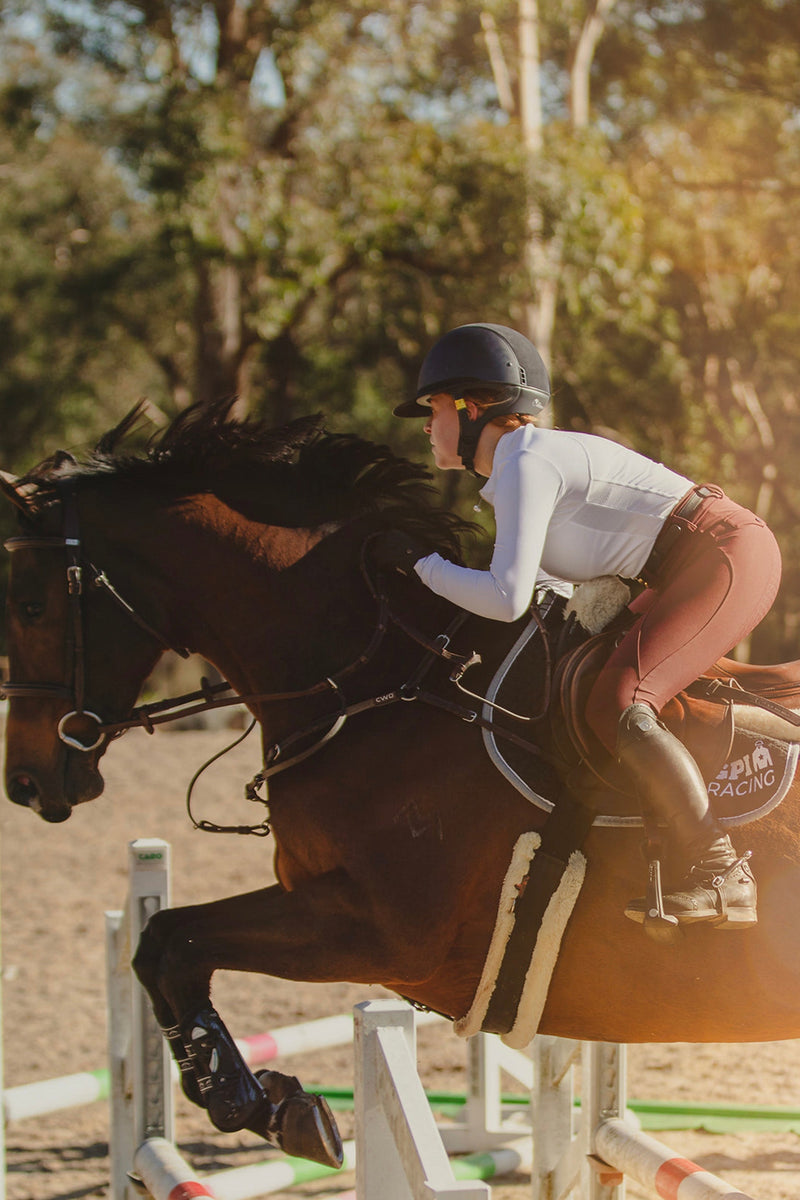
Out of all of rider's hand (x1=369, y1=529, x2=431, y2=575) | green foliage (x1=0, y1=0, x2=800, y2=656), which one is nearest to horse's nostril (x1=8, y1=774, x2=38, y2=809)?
rider's hand (x1=369, y1=529, x2=431, y2=575)

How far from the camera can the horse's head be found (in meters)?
3.20

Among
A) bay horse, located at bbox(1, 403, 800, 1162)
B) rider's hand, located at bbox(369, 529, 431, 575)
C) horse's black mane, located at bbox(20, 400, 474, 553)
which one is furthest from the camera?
horse's black mane, located at bbox(20, 400, 474, 553)

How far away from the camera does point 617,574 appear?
2992 millimetres

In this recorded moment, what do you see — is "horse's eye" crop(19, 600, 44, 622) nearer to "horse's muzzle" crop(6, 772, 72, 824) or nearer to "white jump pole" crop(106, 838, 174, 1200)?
"horse's muzzle" crop(6, 772, 72, 824)

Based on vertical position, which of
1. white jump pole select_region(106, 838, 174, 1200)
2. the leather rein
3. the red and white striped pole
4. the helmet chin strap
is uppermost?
the helmet chin strap

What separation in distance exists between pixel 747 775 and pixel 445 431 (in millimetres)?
1127

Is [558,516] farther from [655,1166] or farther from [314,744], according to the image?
[655,1166]

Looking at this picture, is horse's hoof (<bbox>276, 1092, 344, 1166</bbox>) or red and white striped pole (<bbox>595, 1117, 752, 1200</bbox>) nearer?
horse's hoof (<bbox>276, 1092, 344, 1166</bbox>)

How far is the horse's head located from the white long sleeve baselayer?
0.91 meters

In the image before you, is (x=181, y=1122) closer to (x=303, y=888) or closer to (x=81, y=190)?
(x=303, y=888)

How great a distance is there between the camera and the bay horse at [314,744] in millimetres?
2867

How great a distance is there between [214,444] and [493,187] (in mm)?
13643

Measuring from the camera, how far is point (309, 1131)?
2781 mm

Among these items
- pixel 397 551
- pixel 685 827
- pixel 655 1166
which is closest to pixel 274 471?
pixel 397 551
